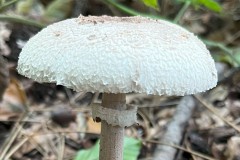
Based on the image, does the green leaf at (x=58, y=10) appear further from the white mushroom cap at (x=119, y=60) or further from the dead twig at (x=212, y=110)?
the white mushroom cap at (x=119, y=60)

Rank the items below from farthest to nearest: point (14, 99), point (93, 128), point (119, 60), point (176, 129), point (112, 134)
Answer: point (14, 99) → point (93, 128) → point (176, 129) → point (112, 134) → point (119, 60)

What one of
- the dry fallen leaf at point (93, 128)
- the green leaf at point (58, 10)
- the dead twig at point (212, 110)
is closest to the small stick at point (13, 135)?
the dry fallen leaf at point (93, 128)

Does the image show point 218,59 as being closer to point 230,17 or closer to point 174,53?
point 230,17

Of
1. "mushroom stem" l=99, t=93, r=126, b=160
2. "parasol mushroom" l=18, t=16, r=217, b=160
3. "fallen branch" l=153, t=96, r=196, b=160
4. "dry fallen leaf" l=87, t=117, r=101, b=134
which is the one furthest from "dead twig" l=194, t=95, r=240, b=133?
"parasol mushroom" l=18, t=16, r=217, b=160

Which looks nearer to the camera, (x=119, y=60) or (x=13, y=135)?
(x=119, y=60)

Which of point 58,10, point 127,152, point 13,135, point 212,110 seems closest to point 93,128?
point 13,135

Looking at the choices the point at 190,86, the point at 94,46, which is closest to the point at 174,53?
the point at 190,86

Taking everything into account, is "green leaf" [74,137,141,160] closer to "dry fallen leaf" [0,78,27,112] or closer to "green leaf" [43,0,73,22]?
"dry fallen leaf" [0,78,27,112]

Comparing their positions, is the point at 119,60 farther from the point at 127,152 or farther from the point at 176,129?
the point at 176,129
